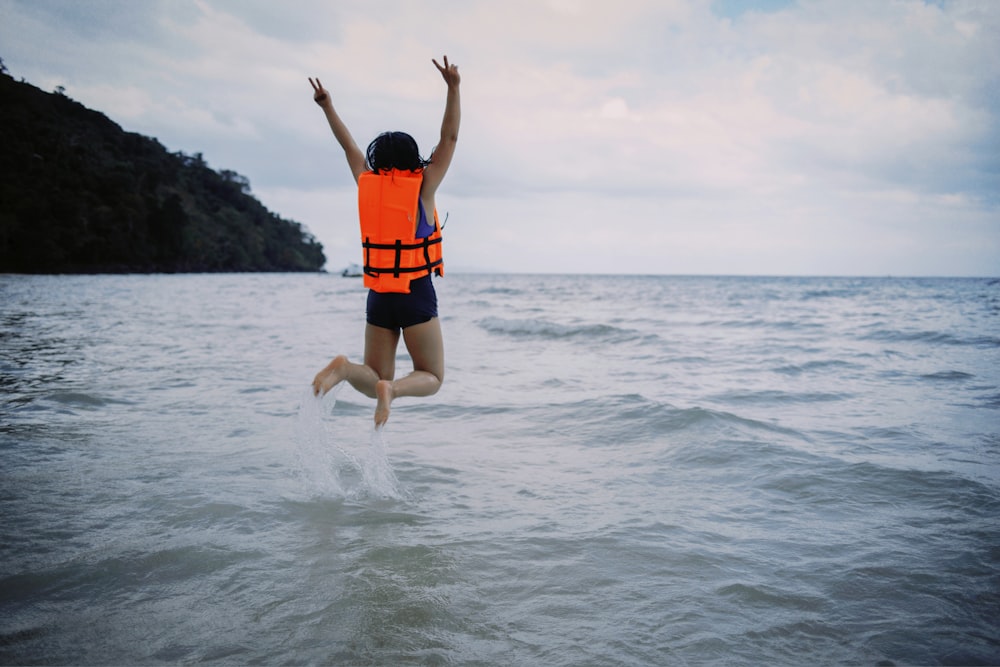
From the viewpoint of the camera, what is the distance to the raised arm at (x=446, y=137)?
3.89 meters

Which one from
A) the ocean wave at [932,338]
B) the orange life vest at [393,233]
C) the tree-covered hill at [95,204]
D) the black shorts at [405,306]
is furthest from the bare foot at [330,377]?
the tree-covered hill at [95,204]

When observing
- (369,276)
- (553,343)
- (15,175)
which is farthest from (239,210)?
(369,276)

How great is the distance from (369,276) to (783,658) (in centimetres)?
325

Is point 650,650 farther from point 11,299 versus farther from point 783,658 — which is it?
point 11,299

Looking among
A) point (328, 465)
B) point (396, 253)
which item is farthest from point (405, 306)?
point (328, 465)

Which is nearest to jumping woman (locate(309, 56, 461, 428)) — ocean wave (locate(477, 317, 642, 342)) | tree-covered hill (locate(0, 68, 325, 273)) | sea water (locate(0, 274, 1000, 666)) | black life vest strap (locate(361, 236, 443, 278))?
black life vest strap (locate(361, 236, 443, 278))

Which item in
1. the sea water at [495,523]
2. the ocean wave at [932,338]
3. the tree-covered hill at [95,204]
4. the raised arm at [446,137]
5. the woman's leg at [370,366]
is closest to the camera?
the sea water at [495,523]

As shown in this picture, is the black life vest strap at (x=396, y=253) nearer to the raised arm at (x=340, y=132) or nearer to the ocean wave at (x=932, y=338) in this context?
the raised arm at (x=340, y=132)

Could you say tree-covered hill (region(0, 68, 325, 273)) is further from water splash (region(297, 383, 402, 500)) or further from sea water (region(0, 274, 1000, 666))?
water splash (region(297, 383, 402, 500))

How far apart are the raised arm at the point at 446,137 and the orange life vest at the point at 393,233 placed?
0.24 ft

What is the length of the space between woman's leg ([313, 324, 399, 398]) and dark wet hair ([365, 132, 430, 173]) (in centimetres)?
117

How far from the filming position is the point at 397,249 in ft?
13.8

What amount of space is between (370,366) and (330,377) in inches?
22.7

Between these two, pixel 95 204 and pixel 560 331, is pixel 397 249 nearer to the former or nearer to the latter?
pixel 560 331
